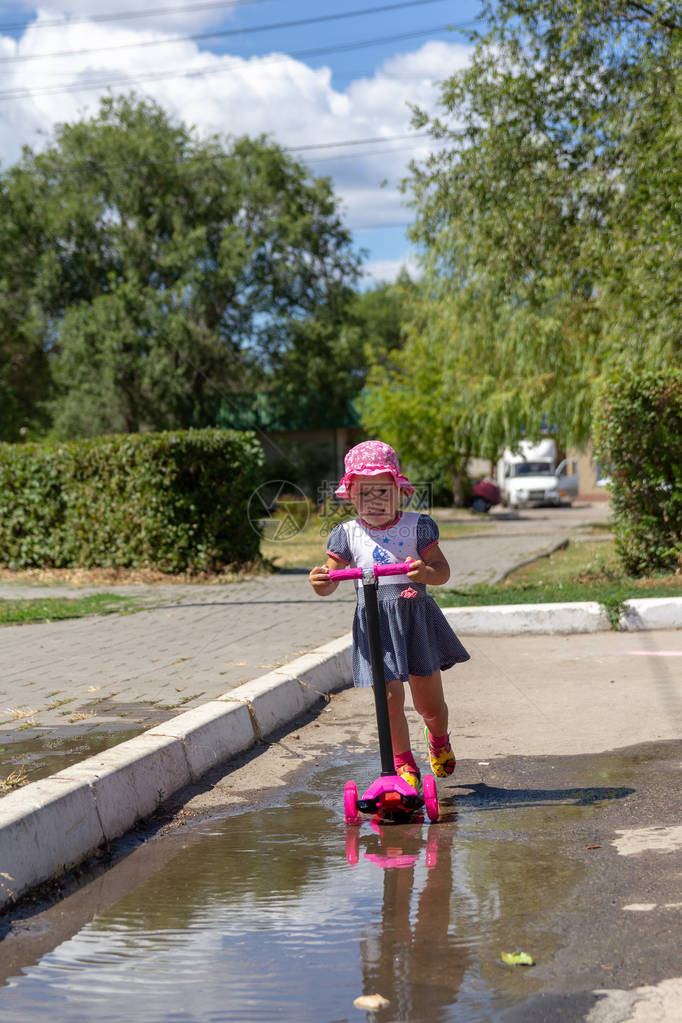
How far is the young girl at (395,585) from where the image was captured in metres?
4.71

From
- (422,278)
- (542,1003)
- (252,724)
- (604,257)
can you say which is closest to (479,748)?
(252,724)

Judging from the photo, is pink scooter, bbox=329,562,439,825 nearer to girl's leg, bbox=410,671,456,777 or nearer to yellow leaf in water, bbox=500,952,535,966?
girl's leg, bbox=410,671,456,777

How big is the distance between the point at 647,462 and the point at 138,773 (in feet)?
26.3

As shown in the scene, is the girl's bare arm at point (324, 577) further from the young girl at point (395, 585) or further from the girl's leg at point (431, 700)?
the girl's leg at point (431, 700)

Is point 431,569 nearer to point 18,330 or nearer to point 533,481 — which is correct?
point 18,330

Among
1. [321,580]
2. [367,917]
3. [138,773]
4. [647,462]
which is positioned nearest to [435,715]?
[321,580]

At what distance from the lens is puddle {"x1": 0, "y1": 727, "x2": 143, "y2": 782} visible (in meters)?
5.07

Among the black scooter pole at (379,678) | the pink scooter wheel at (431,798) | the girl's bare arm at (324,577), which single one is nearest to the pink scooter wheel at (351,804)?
the black scooter pole at (379,678)

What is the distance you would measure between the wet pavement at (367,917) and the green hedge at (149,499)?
33.8 ft

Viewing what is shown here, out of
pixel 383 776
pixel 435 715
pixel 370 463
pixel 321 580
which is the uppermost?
pixel 370 463

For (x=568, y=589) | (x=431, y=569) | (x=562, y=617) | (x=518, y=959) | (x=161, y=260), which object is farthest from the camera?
(x=161, y=260)

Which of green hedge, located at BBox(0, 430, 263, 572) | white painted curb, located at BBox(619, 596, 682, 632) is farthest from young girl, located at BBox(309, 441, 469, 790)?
green hedge, located at BBox(0, 430, 263, 572)

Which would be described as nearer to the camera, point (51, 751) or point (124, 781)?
point (124, 781)

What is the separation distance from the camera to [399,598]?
188 inches
